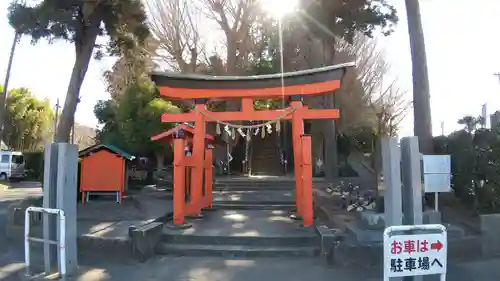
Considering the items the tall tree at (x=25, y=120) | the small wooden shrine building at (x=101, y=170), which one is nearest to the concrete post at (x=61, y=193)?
the small wooden shrine building at (x=101, y=170)

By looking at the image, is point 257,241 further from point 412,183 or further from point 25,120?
point 25,120

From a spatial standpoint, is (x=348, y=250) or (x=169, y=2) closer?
(x=348, y=250)

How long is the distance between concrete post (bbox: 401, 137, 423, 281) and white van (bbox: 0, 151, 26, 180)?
108ft

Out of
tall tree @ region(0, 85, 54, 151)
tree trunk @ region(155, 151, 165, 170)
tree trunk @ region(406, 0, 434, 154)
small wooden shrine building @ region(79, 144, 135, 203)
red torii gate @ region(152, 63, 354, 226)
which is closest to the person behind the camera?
red torii gate @ region(152, 63, 354, 226)

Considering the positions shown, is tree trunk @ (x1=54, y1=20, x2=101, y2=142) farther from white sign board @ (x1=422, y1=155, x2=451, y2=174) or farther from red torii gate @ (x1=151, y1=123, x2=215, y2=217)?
white sign board @ (x1=422, y1=155, x2=451, y2=174)

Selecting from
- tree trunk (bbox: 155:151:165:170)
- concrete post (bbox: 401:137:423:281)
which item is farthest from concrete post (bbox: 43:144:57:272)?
tree trunk (bbox: 155:151:165:170)

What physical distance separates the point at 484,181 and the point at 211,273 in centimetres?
652

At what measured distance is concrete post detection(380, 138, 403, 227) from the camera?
5.00 m

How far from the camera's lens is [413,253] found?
4.66m

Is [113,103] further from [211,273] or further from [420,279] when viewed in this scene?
[420,279]

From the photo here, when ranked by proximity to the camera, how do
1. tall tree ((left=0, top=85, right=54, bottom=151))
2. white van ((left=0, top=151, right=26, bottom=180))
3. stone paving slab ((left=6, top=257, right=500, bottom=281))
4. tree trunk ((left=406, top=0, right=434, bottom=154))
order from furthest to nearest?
tall tree ((left=0, top=85, right=54, bottom=151)) → white van ((left=0, top=151, right=26, bottom=180)) → tree trunk ((left=406, top=0, right=434, bottom=154)) → stone paving slab ((left=6, top=257, right=500, bottom=281))

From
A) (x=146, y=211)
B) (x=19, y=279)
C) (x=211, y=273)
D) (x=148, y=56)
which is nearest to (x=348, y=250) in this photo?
(x=211, y=273)

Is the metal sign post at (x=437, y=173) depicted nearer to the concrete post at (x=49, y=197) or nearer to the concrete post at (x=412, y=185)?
the concrete post at (x=412, y=185)

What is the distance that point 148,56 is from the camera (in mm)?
27375
